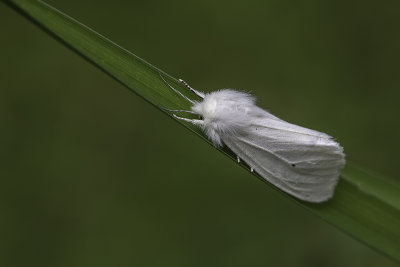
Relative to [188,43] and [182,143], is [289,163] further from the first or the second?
[188,43]

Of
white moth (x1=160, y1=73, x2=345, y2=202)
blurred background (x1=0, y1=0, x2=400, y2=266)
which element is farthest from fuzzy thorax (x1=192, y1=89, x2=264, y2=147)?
blurred background (x1=0, y1=0, x2=400, y2=266)

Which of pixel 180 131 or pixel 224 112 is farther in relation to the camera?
pixel 180 131

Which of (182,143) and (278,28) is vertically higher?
(278,28)

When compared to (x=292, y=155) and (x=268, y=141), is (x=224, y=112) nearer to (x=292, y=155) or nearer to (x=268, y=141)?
(x=268, y=141)

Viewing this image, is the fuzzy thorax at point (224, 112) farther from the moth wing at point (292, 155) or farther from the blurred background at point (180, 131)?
the blurred background at point (180, 131)

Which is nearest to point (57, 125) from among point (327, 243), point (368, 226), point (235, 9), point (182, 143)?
point (182, 143)

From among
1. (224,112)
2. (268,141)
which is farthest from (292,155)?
(224,112)

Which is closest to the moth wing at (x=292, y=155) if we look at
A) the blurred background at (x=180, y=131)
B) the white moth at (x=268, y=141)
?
the white moth at (x=268, y=141)
